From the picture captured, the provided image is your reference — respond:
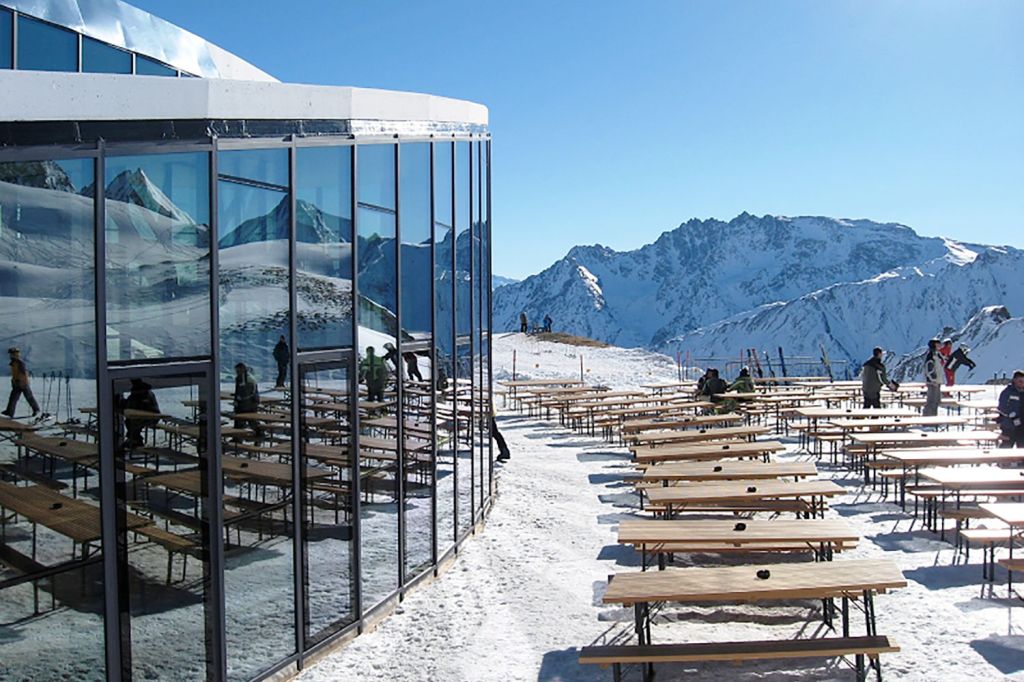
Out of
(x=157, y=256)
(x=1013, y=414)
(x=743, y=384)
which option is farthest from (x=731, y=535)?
(x=743, y=384)

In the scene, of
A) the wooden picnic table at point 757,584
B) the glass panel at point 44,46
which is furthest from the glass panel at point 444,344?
the glass panel at point 44,46

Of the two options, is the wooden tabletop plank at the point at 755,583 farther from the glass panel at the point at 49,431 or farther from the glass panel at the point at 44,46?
the glass panel at the point at 44,46

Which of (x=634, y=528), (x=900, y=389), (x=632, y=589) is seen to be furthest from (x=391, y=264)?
(x=900, y=389)

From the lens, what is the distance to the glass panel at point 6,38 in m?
12.0

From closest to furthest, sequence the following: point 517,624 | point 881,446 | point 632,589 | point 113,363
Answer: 1. point 113,363
2. point 632,589
3. point 517,624
4. point 881,446

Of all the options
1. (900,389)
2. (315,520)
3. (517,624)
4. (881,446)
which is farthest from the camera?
(900,389)

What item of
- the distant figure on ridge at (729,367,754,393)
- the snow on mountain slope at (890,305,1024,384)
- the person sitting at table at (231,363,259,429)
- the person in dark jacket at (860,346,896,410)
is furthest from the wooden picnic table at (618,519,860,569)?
the snow on mountain slope at (890,305,1024,384)

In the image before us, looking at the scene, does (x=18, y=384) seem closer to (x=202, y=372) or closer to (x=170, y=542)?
(x=202, y=372)

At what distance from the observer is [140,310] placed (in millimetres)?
5438

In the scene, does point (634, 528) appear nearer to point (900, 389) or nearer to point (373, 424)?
point (373, 424)

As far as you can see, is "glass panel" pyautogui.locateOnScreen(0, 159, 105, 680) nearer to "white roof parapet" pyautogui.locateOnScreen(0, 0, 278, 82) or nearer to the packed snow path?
the packed snow path

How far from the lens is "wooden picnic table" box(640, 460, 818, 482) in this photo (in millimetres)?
10219

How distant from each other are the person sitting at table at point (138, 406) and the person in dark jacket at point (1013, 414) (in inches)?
445

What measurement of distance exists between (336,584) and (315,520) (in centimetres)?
56
